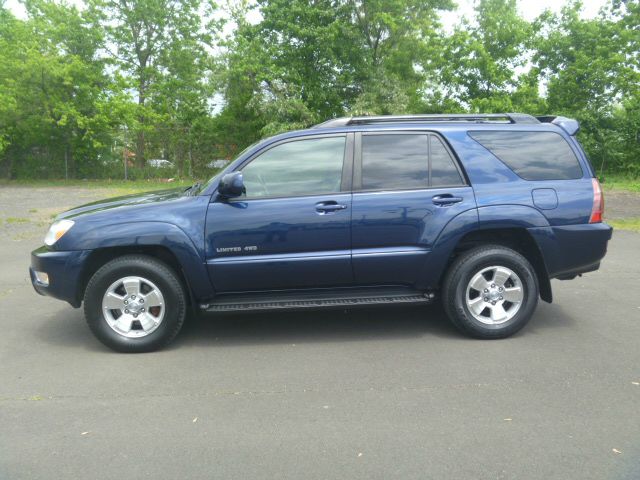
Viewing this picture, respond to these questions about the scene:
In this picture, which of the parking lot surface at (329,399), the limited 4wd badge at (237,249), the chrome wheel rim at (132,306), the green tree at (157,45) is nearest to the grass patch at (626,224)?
Result: the parking lot surface at (329,399)

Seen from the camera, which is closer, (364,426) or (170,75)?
(364,426)

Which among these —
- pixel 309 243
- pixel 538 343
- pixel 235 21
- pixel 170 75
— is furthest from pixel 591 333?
pixel 235 21

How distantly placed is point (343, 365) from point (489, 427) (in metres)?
1.33

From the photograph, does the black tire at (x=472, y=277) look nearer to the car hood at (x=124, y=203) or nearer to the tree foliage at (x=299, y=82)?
the car hood at (x=124, y=203)

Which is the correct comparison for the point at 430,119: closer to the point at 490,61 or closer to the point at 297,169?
the point at 297,169

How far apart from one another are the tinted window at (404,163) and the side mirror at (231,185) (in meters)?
1.03

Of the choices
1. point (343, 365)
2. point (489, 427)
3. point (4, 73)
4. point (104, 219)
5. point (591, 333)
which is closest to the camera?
point (489, 427)

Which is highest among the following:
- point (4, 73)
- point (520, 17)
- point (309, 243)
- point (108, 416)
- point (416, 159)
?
point (520, 17)

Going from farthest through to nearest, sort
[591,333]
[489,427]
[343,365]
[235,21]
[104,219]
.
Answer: [235,21], [591,333], [104,219], [343,365], [489,427]

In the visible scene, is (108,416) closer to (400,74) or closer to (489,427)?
(489,427)

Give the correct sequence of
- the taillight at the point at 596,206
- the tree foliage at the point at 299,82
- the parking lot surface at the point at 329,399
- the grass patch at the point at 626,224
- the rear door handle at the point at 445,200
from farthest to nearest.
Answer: the tree foliage at the point at 299,82, the grass patch at the point at 626,224, the taillight at the point at 596,206, the rear door handle at the point at 445,200, the parking lot surface at the point at 329,399

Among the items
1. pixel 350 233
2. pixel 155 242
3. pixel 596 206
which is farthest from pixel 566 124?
pixel 155 242

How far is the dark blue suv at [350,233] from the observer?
468 centimetres

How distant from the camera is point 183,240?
4.65 m
